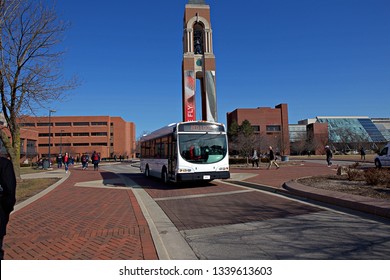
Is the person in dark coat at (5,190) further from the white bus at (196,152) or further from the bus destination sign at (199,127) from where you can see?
the bus destination sign at (199,127)

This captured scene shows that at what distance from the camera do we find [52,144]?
9444 centimetres

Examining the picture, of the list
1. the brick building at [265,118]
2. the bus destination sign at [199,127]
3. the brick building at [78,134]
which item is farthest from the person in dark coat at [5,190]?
the brick building at [78,134]

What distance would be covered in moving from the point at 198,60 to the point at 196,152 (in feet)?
117

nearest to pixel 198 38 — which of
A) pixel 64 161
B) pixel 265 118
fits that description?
pixel 64 161

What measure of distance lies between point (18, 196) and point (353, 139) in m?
76.0

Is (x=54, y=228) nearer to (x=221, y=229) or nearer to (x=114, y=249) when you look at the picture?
(x=114, y=249)

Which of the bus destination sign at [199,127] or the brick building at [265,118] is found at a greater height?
the brick building at [265,118]

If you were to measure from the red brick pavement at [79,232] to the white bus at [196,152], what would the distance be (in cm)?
376

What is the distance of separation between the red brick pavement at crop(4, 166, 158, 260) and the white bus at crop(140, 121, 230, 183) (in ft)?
12.3

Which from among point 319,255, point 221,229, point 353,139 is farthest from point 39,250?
point 353,139

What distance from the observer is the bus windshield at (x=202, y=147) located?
1258 cm

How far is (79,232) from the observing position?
575cm

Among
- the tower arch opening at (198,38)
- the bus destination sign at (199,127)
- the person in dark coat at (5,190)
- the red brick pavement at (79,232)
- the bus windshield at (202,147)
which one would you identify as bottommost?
the red brick pavement at (79,232)

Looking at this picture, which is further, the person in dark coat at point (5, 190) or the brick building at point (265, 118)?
the brick building at point (265, 118)
